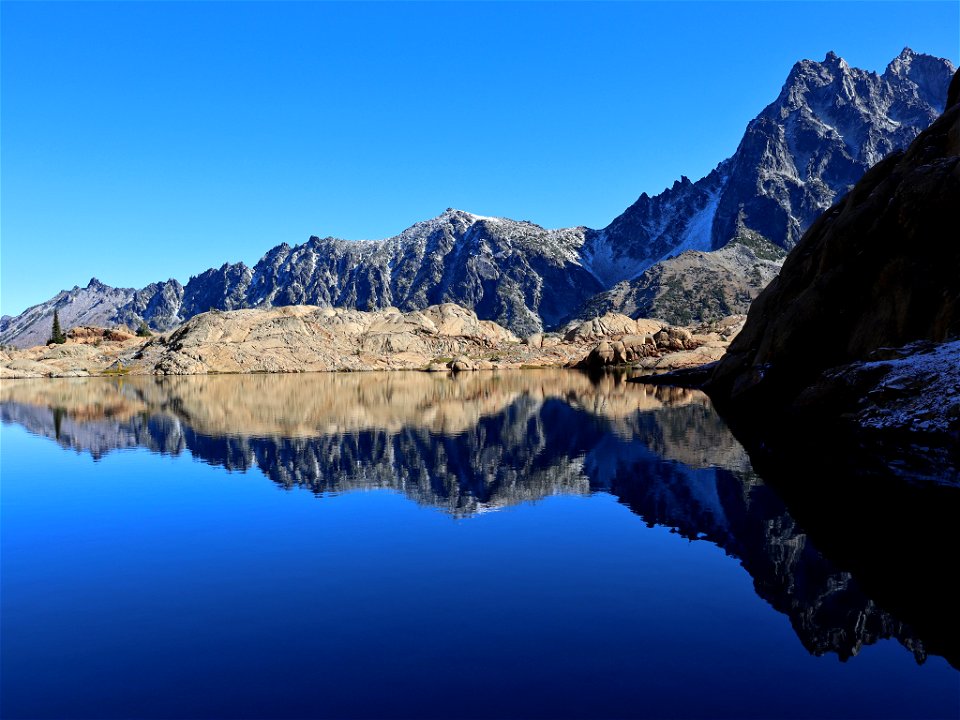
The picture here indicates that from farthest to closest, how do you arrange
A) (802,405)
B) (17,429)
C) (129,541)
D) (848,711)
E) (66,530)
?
(17,429), (802,405), (66,530), (129,541), (848,711)

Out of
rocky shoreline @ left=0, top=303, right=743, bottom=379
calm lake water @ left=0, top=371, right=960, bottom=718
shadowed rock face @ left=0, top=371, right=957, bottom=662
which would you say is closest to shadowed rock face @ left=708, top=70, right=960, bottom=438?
shadowed rock face @ left=0, top=371, right=957, bottom=662

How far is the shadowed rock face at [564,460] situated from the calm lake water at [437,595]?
9.5 inches

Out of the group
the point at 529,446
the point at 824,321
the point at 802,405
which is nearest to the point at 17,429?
the point at 529,446

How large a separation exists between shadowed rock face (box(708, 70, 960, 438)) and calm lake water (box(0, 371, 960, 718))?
37.8 feet

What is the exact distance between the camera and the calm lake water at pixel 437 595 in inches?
535

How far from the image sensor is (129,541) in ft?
84.4

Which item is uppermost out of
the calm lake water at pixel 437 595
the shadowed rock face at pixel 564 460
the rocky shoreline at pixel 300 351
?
the rocky shoreline at pixel 300 351

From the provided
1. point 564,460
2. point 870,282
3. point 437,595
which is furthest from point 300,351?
point 437,595

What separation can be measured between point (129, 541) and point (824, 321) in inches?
1866

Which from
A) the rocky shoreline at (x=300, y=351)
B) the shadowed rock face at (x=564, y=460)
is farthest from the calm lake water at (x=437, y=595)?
the rocky shoreline at (x=300, y=351)

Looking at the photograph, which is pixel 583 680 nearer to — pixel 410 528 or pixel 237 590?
pixel 237 590

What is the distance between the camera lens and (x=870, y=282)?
146ft

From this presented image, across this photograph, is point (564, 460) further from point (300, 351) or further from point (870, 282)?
point (300, 351)

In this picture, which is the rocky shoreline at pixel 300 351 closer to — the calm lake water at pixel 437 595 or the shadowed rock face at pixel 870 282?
the shadowed rock face at pixel 870 282
